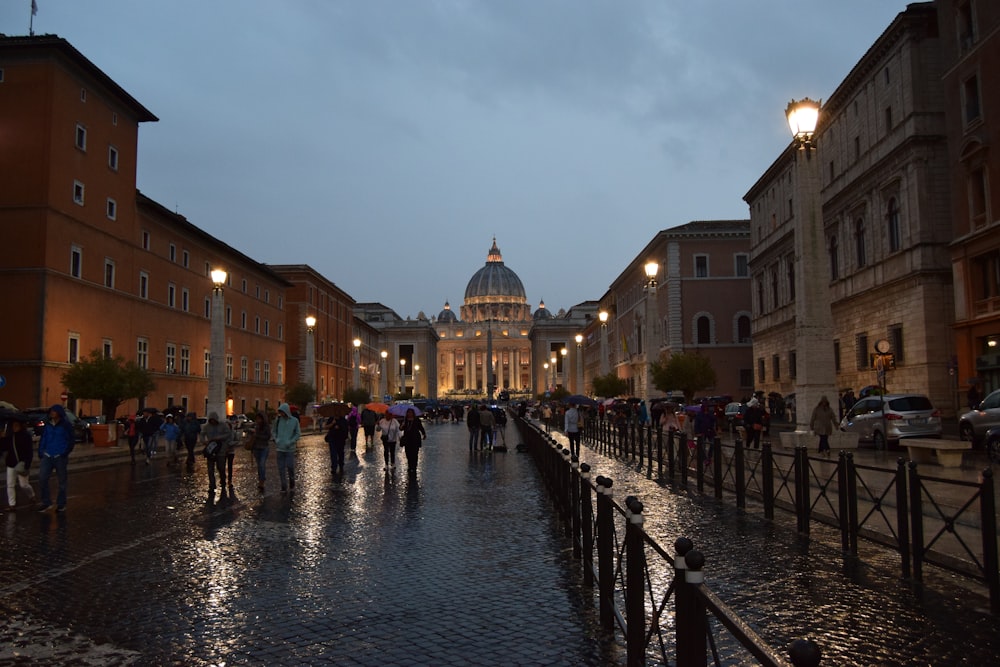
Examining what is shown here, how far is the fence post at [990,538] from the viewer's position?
6.25 metres

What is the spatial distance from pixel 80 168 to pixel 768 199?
37.0m

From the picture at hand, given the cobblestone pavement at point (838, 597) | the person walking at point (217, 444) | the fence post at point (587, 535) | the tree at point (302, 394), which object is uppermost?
the tree at point (302, 394)

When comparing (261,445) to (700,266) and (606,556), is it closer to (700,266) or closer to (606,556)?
(606,556)

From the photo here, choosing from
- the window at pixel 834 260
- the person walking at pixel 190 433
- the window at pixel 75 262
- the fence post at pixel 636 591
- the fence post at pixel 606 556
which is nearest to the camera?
the fence post at pixel 636 591

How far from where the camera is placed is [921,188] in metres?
30.5

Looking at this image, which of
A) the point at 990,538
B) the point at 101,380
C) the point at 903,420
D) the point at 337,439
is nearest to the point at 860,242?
the point at 903,420

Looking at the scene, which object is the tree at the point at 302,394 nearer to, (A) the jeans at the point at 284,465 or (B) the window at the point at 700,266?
(B) the window at the point at 700,266

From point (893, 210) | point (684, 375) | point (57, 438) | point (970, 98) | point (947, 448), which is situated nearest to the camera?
point (57, 438)

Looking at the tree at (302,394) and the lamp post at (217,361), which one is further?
the tree at (302,394)

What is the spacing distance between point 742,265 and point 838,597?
5925 cm

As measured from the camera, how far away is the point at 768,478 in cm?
1110

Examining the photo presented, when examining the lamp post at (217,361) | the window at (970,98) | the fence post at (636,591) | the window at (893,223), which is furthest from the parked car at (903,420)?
the lamp post at (217,361)

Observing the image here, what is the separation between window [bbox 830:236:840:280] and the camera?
39.3m

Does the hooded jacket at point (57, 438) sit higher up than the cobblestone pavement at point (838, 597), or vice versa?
the hooded jacket at point (57, 438)
